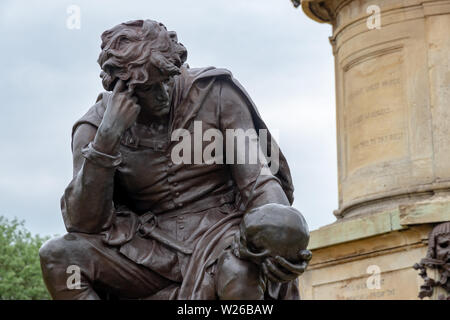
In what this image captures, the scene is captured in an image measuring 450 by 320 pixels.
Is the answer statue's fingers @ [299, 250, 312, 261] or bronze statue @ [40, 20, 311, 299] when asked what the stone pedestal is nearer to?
bronze statue @ [40, 20, 311, 299]

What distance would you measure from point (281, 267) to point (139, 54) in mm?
1325

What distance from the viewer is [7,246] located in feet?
122

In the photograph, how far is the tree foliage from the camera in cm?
3450

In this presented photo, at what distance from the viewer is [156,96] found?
21.4 ft

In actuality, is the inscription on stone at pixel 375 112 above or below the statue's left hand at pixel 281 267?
above

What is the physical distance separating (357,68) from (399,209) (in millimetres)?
2727

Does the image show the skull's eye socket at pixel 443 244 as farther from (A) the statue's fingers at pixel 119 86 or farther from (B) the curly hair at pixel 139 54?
(A) the statue's fingers at pixel 119 86

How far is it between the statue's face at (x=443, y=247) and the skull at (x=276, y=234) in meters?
8.13

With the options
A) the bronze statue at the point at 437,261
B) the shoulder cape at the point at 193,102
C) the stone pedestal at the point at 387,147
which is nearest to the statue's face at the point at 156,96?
the shoulder cape at the point at 193,102

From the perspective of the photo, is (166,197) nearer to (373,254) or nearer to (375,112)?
(373,254)

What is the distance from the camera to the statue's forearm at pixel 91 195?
628 cm
